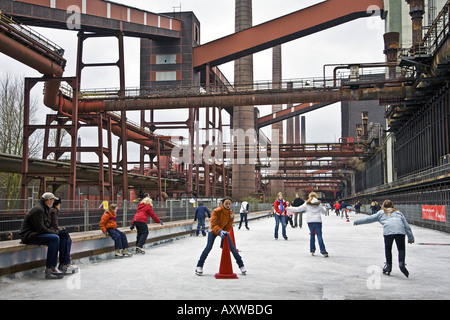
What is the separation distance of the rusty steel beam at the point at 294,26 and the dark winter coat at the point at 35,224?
139 ft

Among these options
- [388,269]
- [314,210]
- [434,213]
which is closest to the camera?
[388,269]

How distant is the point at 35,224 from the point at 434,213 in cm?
2307

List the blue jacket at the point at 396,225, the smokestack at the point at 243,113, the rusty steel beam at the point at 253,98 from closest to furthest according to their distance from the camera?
the blue jacket at the point at 396,225 → the rusty steel beam at the point at 253,98 → the smokestack at the point at 243,113

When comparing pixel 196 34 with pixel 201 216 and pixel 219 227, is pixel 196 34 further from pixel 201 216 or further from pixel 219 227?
pixel 219 227

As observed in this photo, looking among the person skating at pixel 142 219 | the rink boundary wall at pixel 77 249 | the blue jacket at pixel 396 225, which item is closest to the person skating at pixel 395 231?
the blue jacket at pixel 396 225

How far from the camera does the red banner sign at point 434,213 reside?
81.9 ft

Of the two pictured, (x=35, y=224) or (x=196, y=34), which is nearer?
(x=35, y=224)

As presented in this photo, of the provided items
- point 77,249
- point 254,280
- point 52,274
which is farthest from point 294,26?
point 52,274

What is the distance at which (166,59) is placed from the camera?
2147 inches

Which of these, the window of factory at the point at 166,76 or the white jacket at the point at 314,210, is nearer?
the white jacket at the point at 314,210

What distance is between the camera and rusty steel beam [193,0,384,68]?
47.3m

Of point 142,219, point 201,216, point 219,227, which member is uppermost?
point 219,227

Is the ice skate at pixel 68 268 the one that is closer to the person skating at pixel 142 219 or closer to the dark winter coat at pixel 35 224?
the dark winter coat at pixel 35 224
